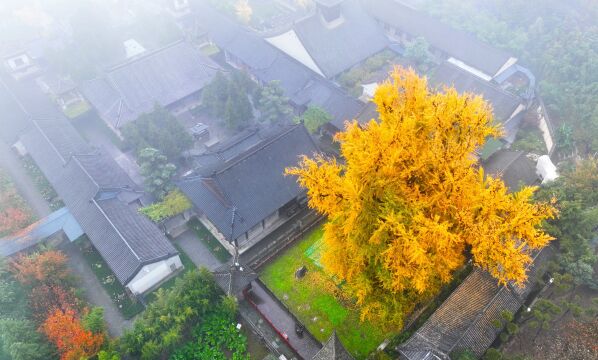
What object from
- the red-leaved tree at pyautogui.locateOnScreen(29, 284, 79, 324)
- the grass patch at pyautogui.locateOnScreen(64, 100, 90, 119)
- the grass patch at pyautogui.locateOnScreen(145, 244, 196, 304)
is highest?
the grass patch at pyautogui.locateOnScreen(64, 100, 90, 119)

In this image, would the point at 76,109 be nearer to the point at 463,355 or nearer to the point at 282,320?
the point at 282,320

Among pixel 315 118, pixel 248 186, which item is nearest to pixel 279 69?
pixel 315 118

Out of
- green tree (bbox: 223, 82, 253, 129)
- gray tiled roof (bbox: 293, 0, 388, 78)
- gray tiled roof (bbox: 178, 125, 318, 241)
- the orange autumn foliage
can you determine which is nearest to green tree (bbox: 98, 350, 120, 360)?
the orange autumn foliage

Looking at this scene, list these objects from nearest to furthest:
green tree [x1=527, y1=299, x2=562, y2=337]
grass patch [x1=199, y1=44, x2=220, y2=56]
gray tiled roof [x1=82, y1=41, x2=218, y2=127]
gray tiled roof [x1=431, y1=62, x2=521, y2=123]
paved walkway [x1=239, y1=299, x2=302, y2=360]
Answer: green tree [x1=527, y1=299, x2=562, y2=337], paved walkway [x1=239, y1=299, x2=302, y2=360], gray tiled roof [x1=431, y1=62, x2=521, y2=123], gray tiled roof [x1=82, y1=41, x2=218, y2=127], grass patch [x1=199, y1=44, x2=220, y2=56]

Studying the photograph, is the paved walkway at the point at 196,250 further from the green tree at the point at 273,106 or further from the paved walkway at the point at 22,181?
the green tree at the point at 273,106

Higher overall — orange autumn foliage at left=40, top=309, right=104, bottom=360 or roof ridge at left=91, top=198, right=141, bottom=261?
roof ridge at left=91, top=198, right=141, bottom=261

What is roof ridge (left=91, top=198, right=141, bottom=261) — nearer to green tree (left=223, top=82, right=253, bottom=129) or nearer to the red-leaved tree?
the red-leaved tree
